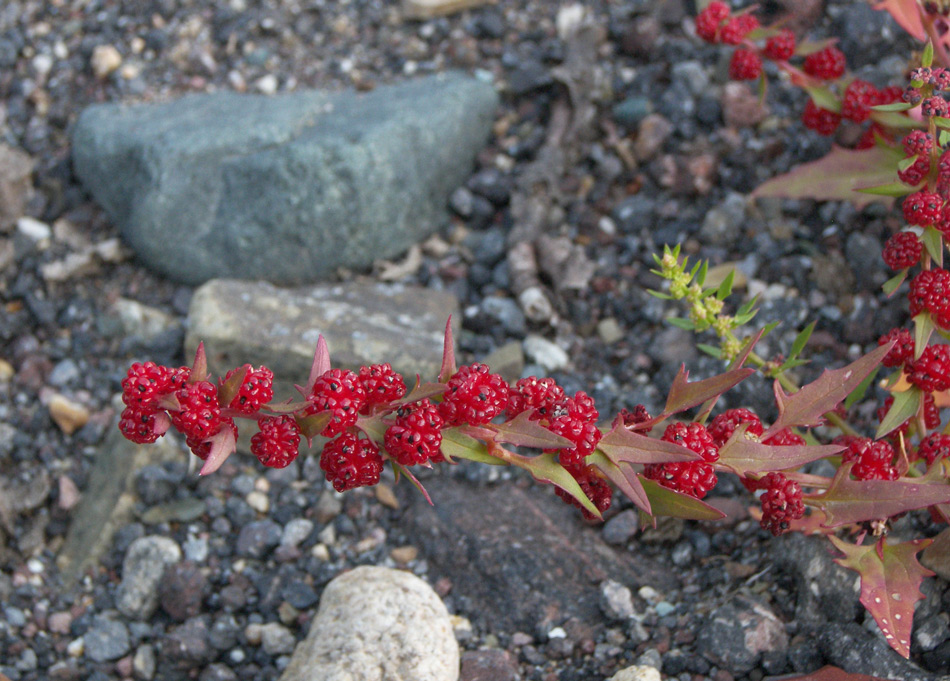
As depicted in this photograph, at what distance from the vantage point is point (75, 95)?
171 inches

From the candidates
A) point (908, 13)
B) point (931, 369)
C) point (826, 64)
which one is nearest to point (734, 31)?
point (826, 64)

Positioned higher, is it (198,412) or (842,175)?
(198,412)

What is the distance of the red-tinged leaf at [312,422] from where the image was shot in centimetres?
172

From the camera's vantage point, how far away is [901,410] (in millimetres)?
2123

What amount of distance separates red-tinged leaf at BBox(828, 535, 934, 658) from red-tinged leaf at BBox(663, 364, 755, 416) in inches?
20.6

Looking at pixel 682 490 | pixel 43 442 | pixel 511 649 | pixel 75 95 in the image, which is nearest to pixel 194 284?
pixel 43 442

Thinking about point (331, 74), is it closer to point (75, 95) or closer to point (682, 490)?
point (75, 95)

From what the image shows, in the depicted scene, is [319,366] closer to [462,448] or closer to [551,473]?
[462,448]

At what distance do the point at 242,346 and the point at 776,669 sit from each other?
2182mm

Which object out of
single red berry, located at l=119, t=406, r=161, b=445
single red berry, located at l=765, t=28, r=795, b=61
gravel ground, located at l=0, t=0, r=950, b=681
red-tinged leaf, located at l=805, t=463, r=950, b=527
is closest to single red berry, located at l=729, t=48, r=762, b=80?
single red berry, located at l=765, t=28, r=795, b=61

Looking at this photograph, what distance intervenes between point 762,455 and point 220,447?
1.14 m

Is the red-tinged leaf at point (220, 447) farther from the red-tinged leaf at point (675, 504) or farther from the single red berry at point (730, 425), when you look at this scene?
the single red berry at point (730, 425)

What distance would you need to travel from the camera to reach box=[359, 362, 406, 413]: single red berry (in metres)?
1.80

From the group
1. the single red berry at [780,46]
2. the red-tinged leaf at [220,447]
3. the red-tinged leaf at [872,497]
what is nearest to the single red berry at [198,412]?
the red-tinged leaf at [220,447]
